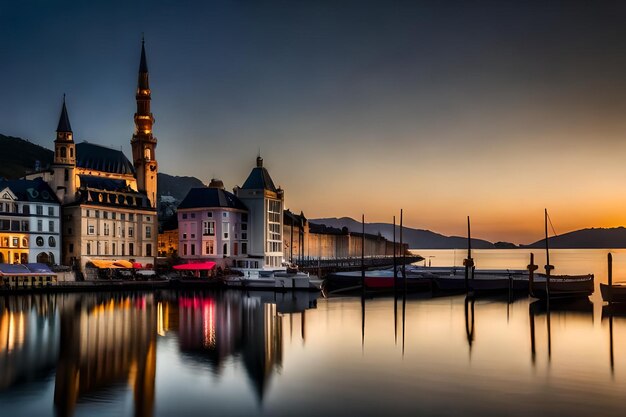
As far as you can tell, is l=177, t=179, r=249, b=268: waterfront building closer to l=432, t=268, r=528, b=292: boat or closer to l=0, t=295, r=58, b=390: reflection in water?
l=432, t=268, r=528, b=292: boat

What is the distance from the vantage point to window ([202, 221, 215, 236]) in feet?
331

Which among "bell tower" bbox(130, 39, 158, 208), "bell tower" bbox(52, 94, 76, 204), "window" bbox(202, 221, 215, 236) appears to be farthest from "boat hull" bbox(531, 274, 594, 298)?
"bell tower" bbox(130, 39, 158, 208)

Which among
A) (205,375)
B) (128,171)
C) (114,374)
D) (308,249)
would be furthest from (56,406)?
(308,249)

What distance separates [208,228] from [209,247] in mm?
3023

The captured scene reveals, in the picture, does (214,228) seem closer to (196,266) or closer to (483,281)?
(196,266)

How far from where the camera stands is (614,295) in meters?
67.8

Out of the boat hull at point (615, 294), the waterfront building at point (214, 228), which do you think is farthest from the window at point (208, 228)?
the boat hull at point (615, 294)

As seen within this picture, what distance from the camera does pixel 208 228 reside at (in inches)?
3981

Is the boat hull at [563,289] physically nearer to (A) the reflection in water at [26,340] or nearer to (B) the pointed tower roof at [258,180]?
(B) the pointed tower roof at [258,180]

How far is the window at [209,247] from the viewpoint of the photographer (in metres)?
101

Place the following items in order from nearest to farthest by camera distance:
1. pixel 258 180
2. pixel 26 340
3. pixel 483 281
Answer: pixel 26 340
pixel 483 281
pixel 258 180

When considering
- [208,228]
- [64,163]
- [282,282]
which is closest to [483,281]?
[282,282]

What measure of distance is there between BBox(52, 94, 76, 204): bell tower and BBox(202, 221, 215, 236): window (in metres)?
20.5

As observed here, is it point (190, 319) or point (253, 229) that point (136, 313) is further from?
point (253, 229)
